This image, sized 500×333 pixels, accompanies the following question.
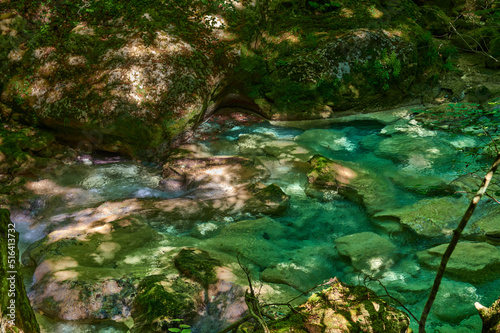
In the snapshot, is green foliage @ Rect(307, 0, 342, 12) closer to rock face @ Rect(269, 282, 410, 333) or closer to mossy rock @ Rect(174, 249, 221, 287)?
mossy rock @ Rect(174, 249, 221, 287)

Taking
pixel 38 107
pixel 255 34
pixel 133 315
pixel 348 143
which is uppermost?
pixel 255 34

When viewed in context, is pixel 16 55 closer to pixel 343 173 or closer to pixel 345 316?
pixel 343 173

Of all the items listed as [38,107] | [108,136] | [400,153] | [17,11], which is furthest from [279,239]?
[17,11]

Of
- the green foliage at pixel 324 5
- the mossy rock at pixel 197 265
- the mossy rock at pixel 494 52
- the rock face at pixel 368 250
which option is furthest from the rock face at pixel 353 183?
the mossy rock at pixel 494 52

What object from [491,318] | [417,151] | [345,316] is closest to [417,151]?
[417,151]

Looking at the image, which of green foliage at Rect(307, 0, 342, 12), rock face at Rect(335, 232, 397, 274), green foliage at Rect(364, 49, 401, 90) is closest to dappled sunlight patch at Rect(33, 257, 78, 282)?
rock face at Rect(335, 232, 397, 274)

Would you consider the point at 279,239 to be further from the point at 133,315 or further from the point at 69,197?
the point at 69,197

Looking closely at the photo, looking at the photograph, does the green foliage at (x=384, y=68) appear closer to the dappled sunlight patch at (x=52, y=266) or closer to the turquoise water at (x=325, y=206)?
the turquoise water at (x=325, y=206)
